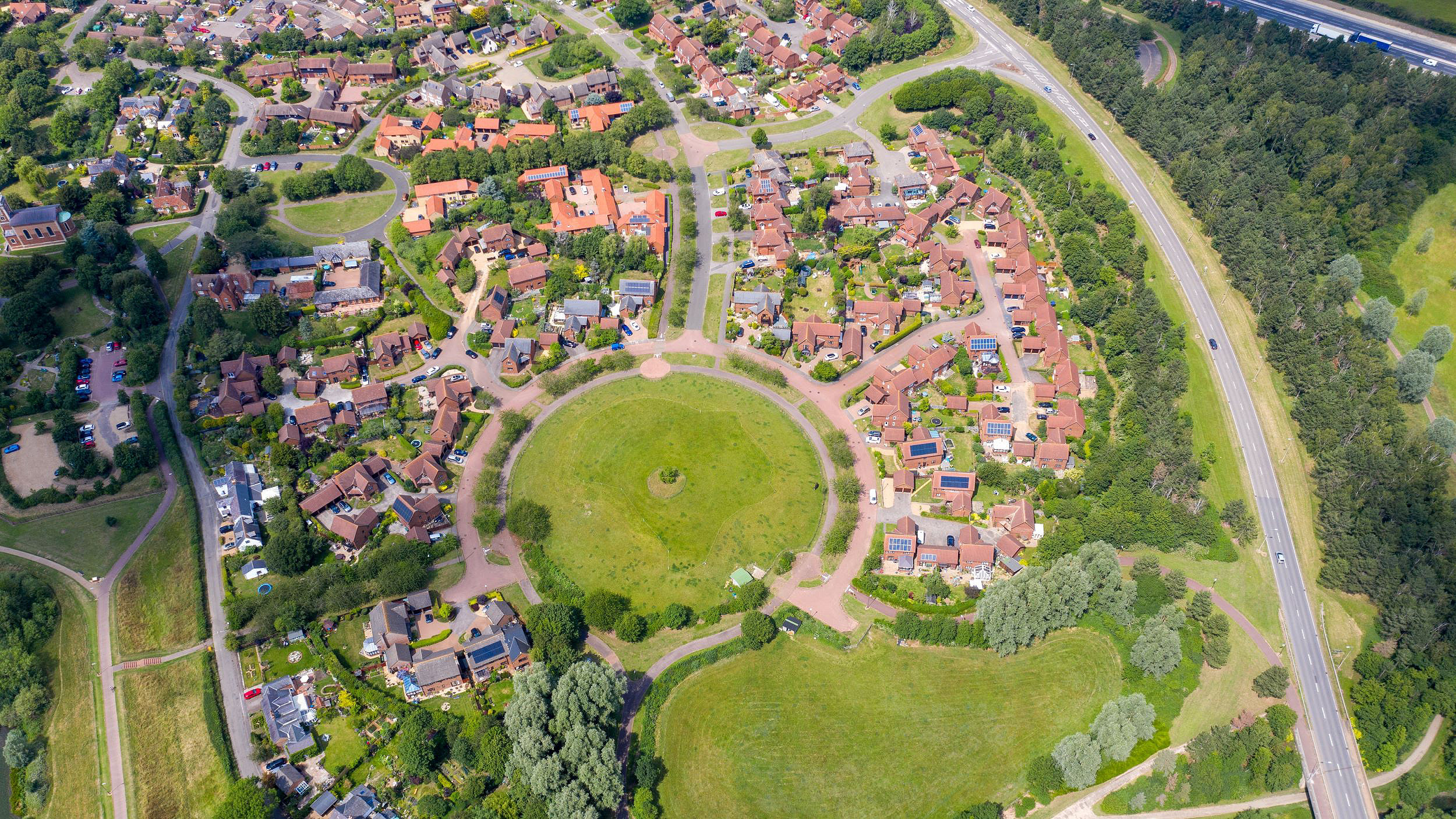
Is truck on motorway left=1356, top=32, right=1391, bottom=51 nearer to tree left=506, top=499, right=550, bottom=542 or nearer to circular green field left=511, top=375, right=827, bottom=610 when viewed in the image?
circular green field left=511, top=375, right=827, bottom=610

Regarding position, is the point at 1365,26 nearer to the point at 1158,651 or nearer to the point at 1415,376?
the point at 1415,376

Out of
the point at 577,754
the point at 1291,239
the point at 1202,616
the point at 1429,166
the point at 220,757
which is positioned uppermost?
the point at 1429,166

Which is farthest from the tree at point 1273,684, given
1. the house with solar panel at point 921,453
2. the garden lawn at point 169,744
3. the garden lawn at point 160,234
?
the garden lawn at point 160,234

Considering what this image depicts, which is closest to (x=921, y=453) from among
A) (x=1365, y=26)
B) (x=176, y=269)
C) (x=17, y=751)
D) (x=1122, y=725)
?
(x=1122, y=725)

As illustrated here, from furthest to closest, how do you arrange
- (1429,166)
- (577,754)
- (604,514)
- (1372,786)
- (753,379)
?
(1429,166) < (753,379) < (604,514) < (1372,786) < (577,754)

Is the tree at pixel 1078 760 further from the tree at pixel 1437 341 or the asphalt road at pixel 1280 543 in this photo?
the tree at pixel 1437 341

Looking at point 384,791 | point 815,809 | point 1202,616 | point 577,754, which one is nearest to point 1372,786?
point 1202,616

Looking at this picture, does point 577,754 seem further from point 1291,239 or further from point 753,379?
point 1291,239

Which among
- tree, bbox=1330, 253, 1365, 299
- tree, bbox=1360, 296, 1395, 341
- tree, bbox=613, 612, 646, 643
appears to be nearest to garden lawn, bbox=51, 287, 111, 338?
tree, bbox=613, 612, 646, 643

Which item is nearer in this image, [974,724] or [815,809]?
[815,809]
